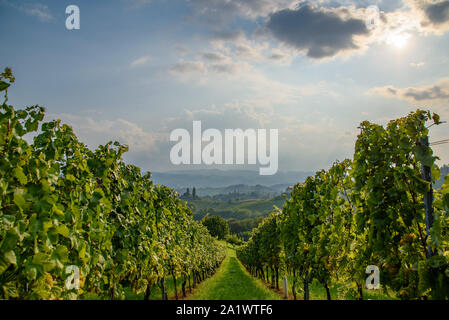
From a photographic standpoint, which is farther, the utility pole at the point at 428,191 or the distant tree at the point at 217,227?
the distant tree at the point at 217,227

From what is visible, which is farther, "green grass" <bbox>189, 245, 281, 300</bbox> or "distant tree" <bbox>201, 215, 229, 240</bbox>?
"distant tree" <bbox>201, 215, 229, 240</bbox>

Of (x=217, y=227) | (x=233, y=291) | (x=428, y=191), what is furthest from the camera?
(x=217, y=227)

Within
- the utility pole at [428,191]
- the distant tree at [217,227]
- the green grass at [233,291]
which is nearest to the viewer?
the utility pole at [428,191]

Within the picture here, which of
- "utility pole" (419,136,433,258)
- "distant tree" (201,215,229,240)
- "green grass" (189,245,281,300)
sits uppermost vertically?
Result: "utility pole" (419,136,433,258)

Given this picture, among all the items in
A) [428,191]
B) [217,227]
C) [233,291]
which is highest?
[428,191]

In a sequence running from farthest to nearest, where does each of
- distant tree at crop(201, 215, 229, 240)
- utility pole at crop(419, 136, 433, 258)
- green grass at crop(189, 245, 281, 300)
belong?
distant tree at crop(201, 215, 229, 240), green grass at crop(189, 245, 281, 300), utility pole at crop(419, 136, 433, 258)

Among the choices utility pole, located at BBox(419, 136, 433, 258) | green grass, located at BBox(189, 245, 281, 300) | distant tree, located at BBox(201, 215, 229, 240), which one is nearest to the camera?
utility pole, located at BBox(419, 136, 433, 258)

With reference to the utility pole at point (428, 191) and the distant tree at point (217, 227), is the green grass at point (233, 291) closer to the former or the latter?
the utility pole at point (428, 191)

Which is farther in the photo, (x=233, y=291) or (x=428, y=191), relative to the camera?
(x=233, y=291)

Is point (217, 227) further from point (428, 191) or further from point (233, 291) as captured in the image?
point (428, 191)

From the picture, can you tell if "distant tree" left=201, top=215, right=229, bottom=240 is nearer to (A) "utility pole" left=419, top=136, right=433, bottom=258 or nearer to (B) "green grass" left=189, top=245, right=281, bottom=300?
(B) "green grass" left=189, top=245, right=281, bottom=300

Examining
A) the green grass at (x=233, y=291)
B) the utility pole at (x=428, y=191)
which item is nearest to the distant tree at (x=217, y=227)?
the green grass at (x=233, y=291)

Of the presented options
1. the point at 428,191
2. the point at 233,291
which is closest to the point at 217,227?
the point at 233,291

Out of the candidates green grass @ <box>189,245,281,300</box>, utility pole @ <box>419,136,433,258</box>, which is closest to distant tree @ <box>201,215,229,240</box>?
green grass @ <box>189,245,281,300</box>
